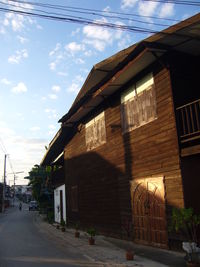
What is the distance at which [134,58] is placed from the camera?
1188cm

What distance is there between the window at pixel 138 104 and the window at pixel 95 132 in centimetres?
237

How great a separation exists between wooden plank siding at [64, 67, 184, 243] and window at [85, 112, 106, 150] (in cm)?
39

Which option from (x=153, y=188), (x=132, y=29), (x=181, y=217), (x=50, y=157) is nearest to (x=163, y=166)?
(x=153, y=188)

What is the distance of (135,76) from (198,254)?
712cm

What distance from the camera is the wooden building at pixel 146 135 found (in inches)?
422

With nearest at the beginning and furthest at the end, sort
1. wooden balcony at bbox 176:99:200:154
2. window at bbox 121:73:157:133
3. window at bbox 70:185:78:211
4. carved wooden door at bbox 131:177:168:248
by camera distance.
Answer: wooden balcony at bbox 176:99:200:154 → carved wooden door at bbox 131:177:168:248 → window at bbox 121:73:157:133 → window at bbox 70:185:78:211

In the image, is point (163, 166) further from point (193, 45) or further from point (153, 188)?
point (193, 45)

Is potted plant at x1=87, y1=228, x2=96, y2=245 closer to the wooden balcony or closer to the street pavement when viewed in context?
the street pavement

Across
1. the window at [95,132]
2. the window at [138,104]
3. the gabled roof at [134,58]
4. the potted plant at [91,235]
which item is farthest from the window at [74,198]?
the window at [138,104]

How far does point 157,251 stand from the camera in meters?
11.1

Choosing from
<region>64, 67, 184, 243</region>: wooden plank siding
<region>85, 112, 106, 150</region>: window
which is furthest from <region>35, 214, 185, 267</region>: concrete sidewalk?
<region>85, 112, 106, 150</region>: window

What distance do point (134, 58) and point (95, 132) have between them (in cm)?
659

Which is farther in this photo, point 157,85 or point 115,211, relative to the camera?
point 115,211

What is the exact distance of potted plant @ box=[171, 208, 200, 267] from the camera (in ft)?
28.3
